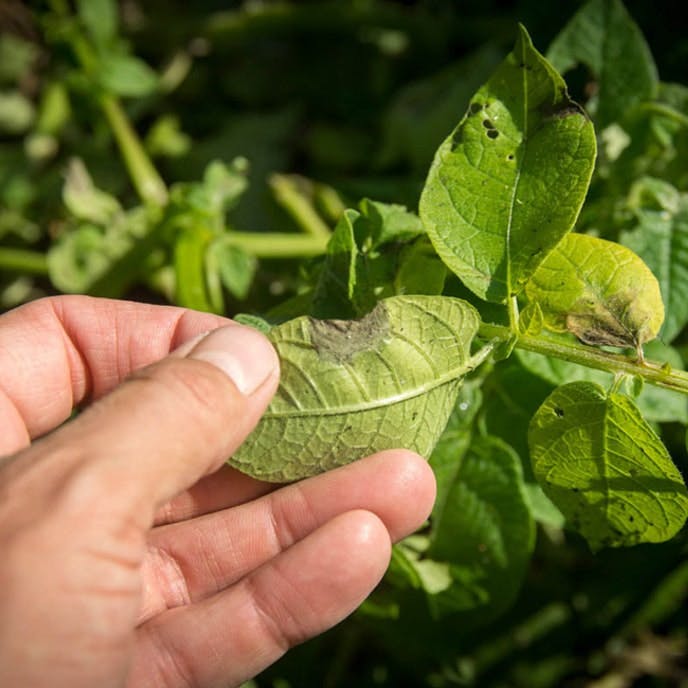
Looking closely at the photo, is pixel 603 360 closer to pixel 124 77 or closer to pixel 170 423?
pixel 170 423

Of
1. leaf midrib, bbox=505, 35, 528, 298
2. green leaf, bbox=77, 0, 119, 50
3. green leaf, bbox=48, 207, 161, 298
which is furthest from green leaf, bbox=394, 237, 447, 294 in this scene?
green leaf, bbox=77, 0, 119, 50

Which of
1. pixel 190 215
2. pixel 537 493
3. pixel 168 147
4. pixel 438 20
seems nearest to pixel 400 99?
pixel 438 20

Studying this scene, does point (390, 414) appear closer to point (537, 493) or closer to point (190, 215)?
point (537, 493)

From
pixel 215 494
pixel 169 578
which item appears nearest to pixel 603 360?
pixel 215 494

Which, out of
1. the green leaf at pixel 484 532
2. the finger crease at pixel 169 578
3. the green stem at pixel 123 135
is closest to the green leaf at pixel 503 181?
the green leaf at pixel 484 532

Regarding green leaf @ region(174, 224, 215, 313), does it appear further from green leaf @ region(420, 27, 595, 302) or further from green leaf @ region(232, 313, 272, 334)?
green leaf @ region(420, 27, 595, 302)

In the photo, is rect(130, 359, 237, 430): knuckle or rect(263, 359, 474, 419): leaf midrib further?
rect(263, 359, 474, 419): leaf midrib
